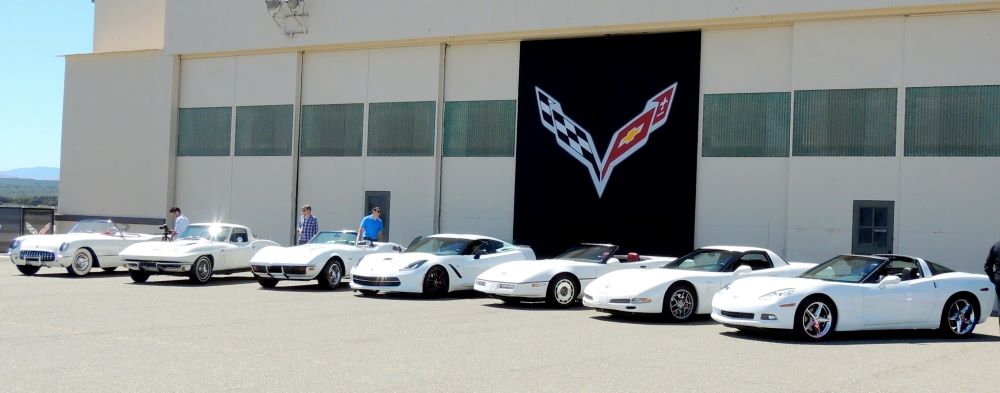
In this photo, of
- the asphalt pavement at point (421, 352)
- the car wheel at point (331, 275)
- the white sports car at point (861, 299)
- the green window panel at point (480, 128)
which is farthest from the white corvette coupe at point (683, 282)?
the green window panel at point (480, 128)

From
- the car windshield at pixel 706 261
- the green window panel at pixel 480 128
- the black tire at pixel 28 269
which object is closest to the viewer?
the car windshield at pixel 706 261

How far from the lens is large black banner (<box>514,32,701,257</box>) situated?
73.5 feet

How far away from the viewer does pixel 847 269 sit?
13.2 metres

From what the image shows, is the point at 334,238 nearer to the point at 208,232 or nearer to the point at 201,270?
the point at 201,270

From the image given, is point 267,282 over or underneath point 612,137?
underneath

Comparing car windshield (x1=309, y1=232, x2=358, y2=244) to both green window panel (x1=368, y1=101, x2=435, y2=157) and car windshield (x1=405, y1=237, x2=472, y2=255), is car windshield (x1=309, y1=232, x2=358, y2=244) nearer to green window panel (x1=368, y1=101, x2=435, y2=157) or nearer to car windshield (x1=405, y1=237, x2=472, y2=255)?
car windshield (x1=405, y1=237, x2=472, y2=255)

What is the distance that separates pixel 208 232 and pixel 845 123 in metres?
13.3

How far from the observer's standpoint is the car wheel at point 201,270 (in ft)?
62.6

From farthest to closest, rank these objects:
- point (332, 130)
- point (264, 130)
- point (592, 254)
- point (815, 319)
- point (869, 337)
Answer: point (264, 130), point (332, 130), point (592, 254), point (869, 337), point (815, 319)

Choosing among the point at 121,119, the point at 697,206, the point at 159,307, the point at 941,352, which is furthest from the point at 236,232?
the point at 941,352

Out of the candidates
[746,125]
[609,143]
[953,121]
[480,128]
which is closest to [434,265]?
[609,143]

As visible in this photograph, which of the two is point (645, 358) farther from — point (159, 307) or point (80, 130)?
point (80, 130)

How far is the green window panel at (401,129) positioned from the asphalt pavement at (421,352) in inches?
402

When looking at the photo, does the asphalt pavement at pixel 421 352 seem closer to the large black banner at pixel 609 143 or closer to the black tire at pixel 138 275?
the black tire at pixel 138 275
